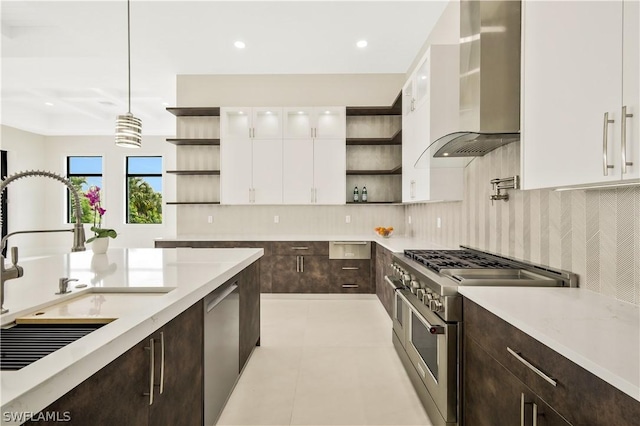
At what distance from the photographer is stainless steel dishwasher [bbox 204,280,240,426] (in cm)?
179

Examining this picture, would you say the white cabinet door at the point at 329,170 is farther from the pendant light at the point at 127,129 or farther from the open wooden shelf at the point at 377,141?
the pendant light at the point at 127,129

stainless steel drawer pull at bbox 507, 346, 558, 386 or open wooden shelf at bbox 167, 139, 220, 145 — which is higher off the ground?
open wooden shelf at bbox 167, 139, 220, 145

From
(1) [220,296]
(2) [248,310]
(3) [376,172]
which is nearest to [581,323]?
(1) [220,296]

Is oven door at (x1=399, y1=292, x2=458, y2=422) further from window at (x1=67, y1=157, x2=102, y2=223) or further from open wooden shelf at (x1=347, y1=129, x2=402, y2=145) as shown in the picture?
window at (x1=67, y1=157, x2=102, y2=223)

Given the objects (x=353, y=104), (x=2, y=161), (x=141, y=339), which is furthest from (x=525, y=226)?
(x=2, y=161)

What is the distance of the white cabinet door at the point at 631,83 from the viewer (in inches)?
40.7

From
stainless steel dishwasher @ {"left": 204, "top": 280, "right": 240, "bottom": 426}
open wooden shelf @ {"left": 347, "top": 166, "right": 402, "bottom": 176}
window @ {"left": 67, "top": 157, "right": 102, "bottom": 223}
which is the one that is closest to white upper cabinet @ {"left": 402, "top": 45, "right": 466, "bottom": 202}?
open wooden shelf @ {"left": 347, "top": 166, "right": 402, "bottom": 176}

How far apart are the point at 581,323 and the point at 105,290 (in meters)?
1.85

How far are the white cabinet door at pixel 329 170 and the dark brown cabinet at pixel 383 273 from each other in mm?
991

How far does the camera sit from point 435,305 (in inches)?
73.6

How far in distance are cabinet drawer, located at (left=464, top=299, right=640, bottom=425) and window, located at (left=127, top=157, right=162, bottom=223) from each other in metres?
9.36

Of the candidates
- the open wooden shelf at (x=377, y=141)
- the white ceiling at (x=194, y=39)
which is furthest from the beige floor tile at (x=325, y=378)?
the white ceiling at (x=194, y=39)

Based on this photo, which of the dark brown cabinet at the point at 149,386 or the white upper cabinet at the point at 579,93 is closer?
the dark brown cabinet at the point at 149,386

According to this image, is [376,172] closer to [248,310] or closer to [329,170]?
[329,170]
